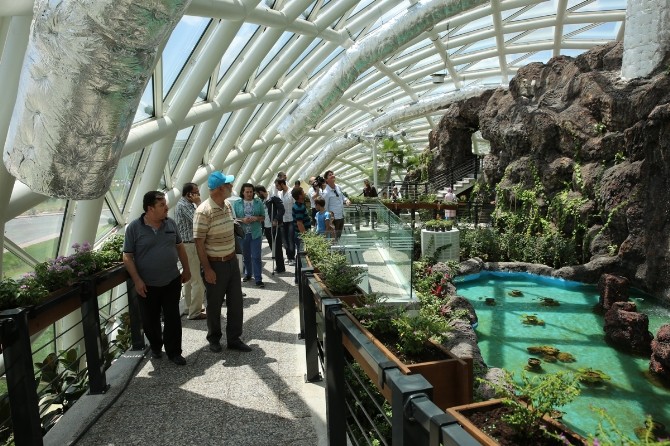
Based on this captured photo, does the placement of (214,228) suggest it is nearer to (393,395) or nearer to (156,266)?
(156,266)

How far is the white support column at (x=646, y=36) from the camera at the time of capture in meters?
12.6

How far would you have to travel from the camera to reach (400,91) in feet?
101

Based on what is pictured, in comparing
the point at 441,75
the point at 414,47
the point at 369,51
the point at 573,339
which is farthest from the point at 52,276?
the point at 414,47

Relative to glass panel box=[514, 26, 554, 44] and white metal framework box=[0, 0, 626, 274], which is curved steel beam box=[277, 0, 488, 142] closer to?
white metal framework box=[0, 0, 626, 274]

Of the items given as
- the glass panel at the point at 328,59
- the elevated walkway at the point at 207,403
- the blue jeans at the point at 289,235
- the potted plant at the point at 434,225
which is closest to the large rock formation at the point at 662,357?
the elevated walkway at the point at 207,403

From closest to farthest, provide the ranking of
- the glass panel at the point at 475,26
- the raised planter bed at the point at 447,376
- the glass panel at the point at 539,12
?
the raised planter bed at the point at 447,376 < the glass panel at the point at 539,12 < the glass panel at the point at 475,26

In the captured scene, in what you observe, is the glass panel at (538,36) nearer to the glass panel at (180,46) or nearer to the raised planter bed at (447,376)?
the glass panel at (180,46)

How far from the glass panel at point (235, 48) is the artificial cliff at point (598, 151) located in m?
10.2

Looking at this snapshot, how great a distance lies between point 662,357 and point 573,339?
6.25 feet

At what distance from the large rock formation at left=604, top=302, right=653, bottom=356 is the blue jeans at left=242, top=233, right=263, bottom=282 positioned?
6.45 meters

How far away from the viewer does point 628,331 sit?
8406 millimetres

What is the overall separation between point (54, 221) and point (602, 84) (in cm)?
1540

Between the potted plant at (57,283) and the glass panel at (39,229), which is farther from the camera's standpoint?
the glass panel at (39,229)

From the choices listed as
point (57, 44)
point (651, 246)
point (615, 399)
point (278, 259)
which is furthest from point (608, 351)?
point (57, 44)
